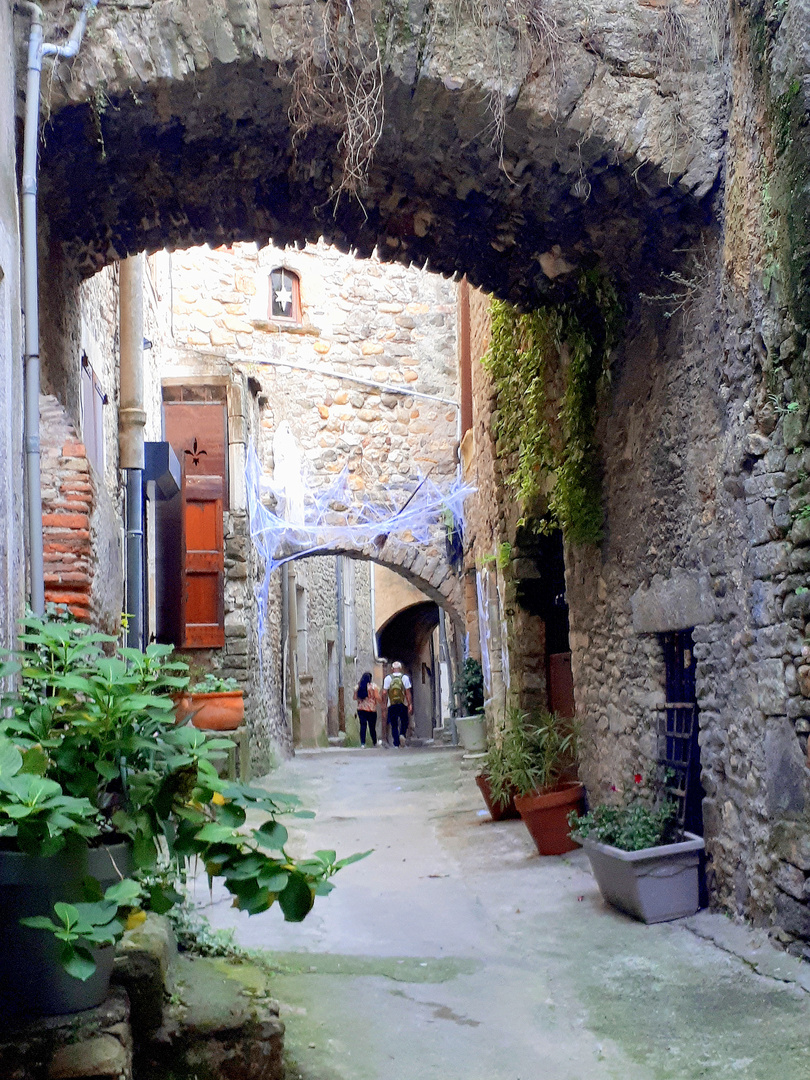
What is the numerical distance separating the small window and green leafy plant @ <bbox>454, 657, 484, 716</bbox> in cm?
598

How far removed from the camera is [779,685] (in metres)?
3.77

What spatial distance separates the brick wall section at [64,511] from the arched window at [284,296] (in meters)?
8.75

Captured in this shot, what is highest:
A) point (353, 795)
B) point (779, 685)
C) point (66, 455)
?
point (66, 455)

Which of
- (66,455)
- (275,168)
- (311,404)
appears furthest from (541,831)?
(311,404)

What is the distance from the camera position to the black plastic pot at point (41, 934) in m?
2.04

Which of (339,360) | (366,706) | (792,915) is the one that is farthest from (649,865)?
(366,706)

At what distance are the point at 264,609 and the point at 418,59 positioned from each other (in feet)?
26.8

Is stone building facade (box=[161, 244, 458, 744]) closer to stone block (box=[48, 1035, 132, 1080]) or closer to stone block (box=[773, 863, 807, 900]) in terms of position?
stone block (box=[773, 863, 807, 900])

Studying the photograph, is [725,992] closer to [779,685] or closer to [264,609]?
[779,685]

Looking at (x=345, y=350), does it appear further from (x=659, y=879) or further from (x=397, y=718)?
(x=659, y=879)

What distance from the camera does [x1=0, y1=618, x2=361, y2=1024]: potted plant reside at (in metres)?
2.04

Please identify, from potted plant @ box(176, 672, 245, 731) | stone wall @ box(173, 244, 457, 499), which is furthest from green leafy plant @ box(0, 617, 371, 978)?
stone wall @ box(173, 244, 457, 499)

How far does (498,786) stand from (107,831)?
4.67 m

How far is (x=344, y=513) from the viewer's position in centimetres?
1320
